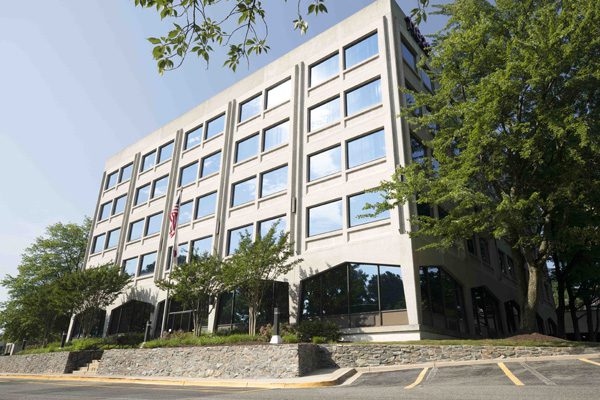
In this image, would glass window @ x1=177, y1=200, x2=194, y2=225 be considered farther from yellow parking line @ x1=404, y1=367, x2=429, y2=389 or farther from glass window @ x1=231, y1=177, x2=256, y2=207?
yellow parking line @ x1=404, y1=367, x2=429, y2=389

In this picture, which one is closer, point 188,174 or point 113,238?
point 188,174

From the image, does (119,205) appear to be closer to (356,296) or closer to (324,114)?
(324,114)

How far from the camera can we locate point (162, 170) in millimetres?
35844

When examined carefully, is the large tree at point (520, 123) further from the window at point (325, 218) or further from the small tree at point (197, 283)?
the small tree at point (197, 283)

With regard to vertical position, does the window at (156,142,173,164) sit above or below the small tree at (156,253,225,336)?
above

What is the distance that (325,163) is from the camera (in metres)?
23.9

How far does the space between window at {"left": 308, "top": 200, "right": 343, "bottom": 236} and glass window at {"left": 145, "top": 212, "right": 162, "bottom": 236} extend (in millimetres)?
16268

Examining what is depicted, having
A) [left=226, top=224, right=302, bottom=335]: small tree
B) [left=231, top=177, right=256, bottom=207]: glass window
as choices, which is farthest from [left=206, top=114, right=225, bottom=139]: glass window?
[left=226, top=224, right=302, bottom=335]: small tree

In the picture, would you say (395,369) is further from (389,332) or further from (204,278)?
(204,278)

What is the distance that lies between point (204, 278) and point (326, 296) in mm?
6799

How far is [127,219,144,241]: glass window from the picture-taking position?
35656 millimetres

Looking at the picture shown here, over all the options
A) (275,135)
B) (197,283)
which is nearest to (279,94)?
(275,135)

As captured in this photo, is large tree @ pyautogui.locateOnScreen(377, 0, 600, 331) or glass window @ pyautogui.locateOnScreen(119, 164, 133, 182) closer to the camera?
large tree @ pyautogui.locateOnScreen(377, 0, 600, 331)

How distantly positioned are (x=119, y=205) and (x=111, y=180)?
15.0 ft
